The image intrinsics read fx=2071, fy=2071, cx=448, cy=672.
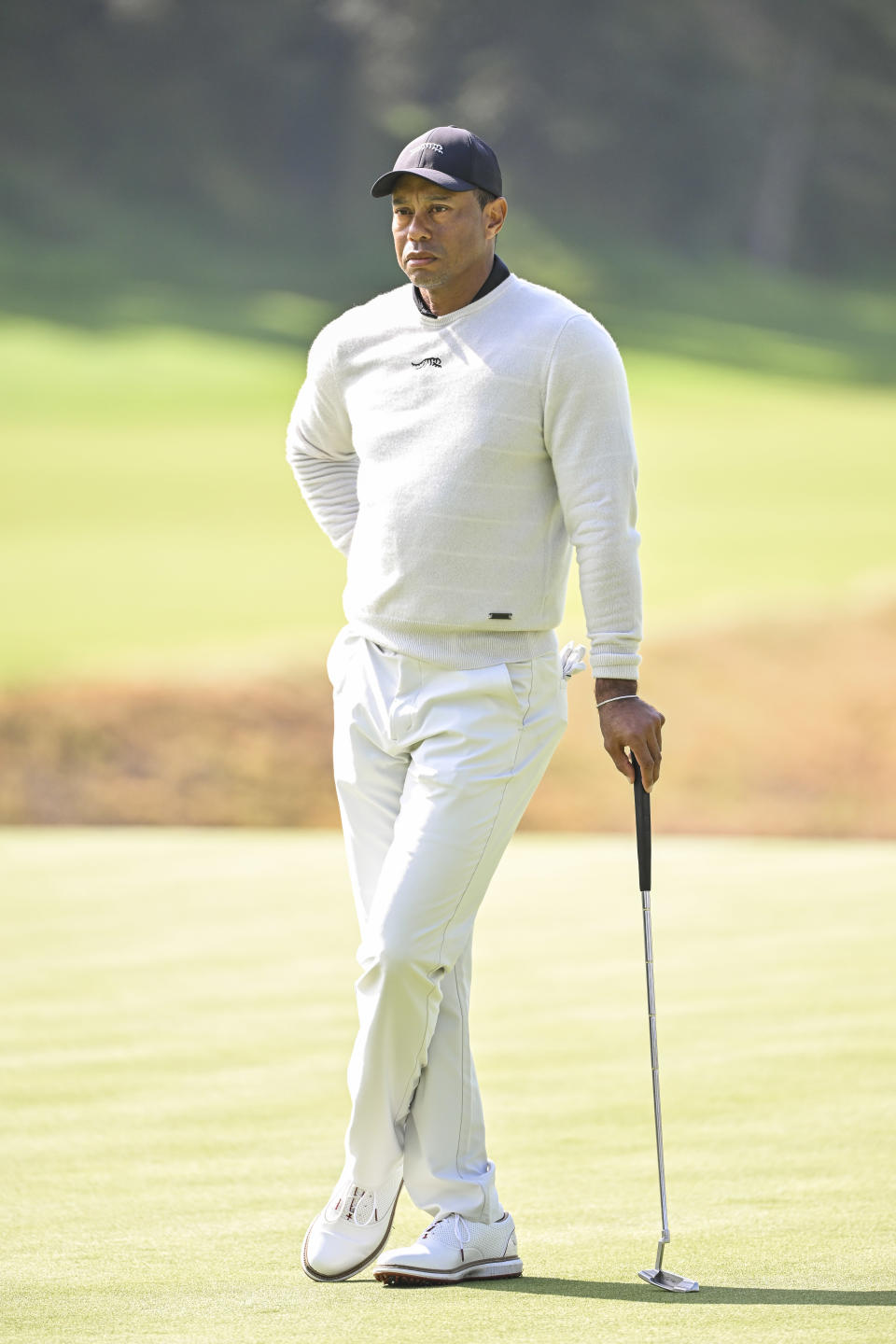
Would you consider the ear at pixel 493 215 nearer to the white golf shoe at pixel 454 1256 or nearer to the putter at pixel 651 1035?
the putter at pixel 651 1035

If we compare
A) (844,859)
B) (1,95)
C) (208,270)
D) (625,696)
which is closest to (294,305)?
(208,270)

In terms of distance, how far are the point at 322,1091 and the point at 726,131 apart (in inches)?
620

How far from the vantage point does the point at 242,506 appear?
36.3 feet

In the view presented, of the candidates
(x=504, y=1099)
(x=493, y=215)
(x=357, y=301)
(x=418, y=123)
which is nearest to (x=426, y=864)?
(x=493, y=215)

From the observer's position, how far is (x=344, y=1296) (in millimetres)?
2471

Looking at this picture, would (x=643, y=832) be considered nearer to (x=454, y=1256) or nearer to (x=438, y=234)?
(x=454, y=1256)

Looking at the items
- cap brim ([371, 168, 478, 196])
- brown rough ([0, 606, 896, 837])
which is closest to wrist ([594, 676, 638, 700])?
cap brim ([371, 168, 478, 196])

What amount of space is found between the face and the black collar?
25mm

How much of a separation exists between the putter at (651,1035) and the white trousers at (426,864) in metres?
0.14

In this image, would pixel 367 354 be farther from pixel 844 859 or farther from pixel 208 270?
pixel 208 270

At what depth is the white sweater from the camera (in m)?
2.54

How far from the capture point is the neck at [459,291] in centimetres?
262

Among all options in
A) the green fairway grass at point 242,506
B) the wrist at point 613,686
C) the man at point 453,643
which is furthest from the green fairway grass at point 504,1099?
the green fairway grass at point 242,506

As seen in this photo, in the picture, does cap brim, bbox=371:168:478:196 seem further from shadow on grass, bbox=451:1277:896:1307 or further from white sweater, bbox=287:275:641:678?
shadow on grass, bbox=451:1277:896:1307
